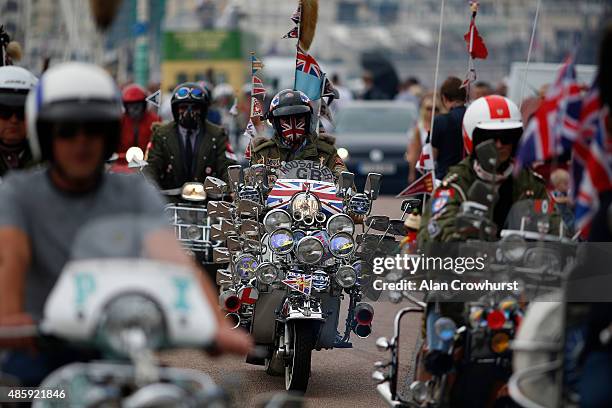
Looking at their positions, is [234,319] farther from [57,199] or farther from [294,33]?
[57,199]

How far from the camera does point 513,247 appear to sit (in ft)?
24.1

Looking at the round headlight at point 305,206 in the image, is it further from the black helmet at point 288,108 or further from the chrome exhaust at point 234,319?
the black helmet at point 288,108

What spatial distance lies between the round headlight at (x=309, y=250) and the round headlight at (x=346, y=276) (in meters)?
0.16

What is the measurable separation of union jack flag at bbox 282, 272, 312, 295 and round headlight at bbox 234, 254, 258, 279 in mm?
335

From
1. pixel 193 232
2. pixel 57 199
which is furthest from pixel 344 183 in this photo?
pixel 57 199

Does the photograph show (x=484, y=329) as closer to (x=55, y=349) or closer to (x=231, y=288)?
(x=55, y=349)

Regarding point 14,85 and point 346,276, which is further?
point 346,276

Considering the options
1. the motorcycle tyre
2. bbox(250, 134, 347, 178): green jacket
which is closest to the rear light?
the motorcycle tyre

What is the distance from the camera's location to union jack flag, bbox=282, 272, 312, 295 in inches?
424

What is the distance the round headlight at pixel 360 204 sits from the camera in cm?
1117

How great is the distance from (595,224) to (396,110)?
81.0 feet

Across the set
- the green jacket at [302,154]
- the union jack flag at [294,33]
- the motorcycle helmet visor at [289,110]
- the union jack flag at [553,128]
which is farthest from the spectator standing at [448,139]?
the union jack flag at [553,128]

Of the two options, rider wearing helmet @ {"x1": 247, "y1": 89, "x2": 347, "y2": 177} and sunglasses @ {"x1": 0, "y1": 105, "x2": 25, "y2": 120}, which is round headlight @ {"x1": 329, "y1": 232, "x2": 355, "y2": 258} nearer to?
rider wearing helmet @ {"x1": 247, "y1": 89, "x2": 347, "y2": 177}

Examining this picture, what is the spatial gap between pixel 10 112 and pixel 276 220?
260cm
